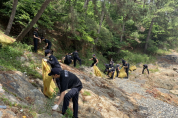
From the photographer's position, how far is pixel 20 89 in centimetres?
331

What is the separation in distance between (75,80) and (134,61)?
55.9 ft

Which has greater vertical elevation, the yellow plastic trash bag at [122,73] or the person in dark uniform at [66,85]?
the person in dark uniform at [66,85]

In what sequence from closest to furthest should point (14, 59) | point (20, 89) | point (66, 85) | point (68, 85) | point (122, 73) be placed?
point (66, 85), point (68, 85), point (20, 89), point (14, 59), point (122, 73)

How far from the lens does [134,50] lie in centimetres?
2320

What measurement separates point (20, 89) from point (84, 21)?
391 inches

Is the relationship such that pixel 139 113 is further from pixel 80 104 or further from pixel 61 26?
pixel 61 26

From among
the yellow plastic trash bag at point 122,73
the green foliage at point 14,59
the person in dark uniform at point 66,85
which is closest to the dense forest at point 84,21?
the green foliage at point 14,59

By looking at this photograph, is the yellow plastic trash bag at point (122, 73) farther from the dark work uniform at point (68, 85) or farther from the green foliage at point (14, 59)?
the dark work uniform at point (68, 85)

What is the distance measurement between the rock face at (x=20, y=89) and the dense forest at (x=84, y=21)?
394 centimetres

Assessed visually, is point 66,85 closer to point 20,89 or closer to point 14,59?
point 20,89

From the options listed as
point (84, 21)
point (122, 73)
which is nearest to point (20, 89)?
point (122, 73)

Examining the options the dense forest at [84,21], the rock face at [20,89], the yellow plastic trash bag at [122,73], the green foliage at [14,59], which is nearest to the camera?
the rock face at [20,89]

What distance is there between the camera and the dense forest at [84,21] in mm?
7877

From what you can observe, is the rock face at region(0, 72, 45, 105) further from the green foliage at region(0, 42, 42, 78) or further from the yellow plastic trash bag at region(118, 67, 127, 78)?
the yellow plastic trash bag at region(118, 67, 127, 78)
